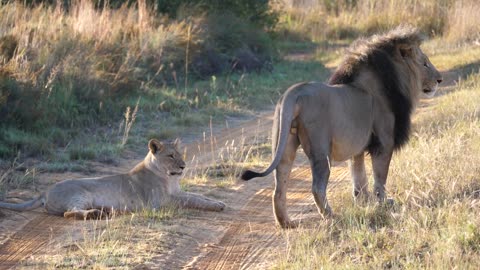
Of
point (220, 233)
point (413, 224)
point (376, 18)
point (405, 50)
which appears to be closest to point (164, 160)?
point (220, 233)

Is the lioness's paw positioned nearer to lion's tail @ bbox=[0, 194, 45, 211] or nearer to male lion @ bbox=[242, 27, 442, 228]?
male lion @ bbox=[242, 27, 442, 228]

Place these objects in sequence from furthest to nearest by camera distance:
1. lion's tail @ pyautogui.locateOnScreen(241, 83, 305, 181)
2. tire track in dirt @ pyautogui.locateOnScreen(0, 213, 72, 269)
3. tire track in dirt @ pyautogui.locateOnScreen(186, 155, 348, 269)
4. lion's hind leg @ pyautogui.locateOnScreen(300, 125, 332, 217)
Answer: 1. lion's hind leg @ pyautogui.locateOnScreen(300, 125, 332, 217)
2. lion's tail @ pyautogui.locateOnScreen(241, 83, 305, 181)
3. tire track in dirt @ pyautogui.locateOnScreen(0, 213, 72, 269)
4. tire track in dirt @ pyautogui.locateOnScreen(186, 155, 348, 269)

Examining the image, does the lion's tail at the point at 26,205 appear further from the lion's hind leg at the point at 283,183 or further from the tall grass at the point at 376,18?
the tall grass at the point at 376,18

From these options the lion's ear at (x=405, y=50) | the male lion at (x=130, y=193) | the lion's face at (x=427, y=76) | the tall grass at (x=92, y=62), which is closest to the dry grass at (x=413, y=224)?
the lion's face at (x=427, y=76)

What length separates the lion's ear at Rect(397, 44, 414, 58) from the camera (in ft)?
23.5

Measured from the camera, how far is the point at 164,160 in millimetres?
7684

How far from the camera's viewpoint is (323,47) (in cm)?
2172

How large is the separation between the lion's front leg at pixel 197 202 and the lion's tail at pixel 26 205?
3.48 feet

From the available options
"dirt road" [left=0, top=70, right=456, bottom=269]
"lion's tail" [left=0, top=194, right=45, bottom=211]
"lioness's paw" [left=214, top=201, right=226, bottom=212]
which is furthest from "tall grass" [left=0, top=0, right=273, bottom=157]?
"lioness's paw" [left=214, top=201, right=226, bottom=212]

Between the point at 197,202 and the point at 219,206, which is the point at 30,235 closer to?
the point at 197,202

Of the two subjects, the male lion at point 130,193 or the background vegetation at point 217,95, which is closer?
the background vegetation at point 217,95

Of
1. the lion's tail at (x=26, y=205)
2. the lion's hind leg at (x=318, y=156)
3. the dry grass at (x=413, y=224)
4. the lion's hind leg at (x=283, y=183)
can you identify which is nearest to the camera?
the dry grass at (x=413, y=224)

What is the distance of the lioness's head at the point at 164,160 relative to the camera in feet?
25.0

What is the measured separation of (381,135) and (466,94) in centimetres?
531
